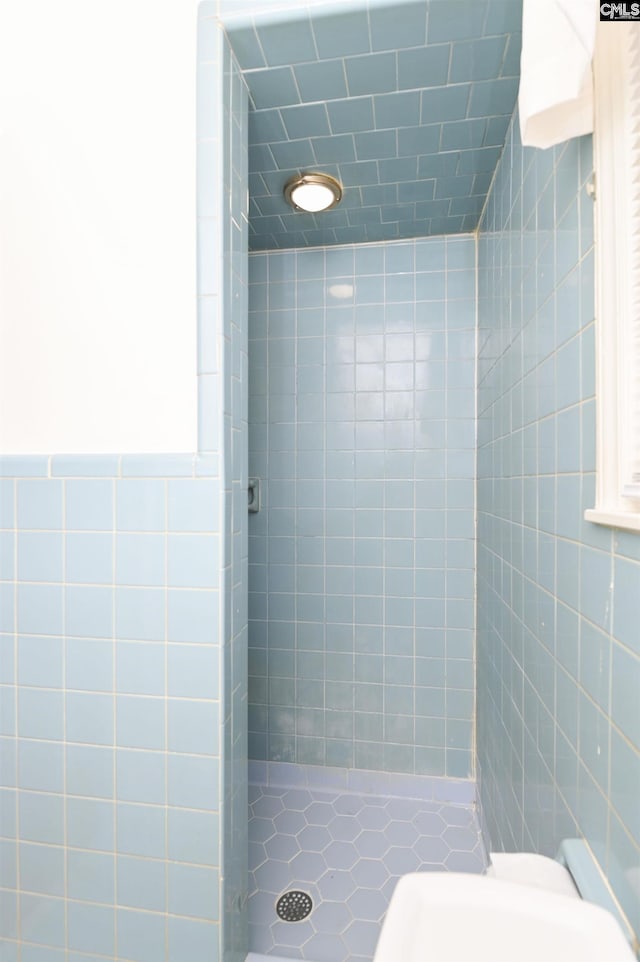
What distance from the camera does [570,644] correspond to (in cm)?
84

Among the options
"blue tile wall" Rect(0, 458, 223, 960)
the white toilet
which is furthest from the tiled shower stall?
the white toilet

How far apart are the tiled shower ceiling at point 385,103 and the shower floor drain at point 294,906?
234 centimetres

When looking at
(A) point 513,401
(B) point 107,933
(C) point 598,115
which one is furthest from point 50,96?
(B) point 107,933

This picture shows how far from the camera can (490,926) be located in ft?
1.74

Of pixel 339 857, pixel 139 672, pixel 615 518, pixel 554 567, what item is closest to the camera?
pixel 615 518

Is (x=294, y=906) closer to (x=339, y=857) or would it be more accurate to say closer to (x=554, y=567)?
(x=339, y=857)

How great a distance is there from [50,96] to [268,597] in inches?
71.5

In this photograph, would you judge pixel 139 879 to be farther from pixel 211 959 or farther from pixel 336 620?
pixel 336 620

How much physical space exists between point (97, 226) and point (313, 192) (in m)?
0.83

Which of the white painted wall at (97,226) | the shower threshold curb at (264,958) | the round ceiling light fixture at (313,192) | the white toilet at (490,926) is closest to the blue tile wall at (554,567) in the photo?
the white toilet at (490,926)

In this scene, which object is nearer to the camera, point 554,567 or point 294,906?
point 554,567

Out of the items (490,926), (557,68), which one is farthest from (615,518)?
(557,68)

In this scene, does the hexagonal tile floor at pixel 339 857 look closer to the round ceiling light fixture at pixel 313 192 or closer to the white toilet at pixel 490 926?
the white toilet at pixel 490 926

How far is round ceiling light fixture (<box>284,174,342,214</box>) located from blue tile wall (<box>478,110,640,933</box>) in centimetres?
55
